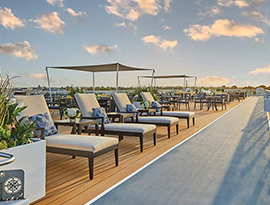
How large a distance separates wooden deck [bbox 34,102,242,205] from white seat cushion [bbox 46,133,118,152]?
1.01ft

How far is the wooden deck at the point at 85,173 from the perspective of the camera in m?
2.31

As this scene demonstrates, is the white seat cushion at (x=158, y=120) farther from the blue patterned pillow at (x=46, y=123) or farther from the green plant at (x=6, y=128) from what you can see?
the green plant at (x=6, y=128)

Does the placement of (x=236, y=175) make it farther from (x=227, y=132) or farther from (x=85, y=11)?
(x=85, y=11)

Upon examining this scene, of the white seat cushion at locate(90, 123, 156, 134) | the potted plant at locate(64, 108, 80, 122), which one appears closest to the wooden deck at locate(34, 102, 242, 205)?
the white seat cushion at locate(90, 123, 156, 134)

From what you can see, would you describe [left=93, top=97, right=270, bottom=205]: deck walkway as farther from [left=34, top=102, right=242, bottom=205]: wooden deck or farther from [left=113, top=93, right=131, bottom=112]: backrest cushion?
[left=113, top=93, right=131, bottom=112]: backrest cushion

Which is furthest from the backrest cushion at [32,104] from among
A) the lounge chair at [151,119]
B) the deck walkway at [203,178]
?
the lounge chair at [151,119]

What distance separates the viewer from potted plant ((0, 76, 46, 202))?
6.43ft

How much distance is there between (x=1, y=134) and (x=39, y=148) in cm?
31

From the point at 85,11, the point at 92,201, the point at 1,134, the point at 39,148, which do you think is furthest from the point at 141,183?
the point at 85,11

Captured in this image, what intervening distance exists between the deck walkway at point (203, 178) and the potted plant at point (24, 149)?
0.52 meters

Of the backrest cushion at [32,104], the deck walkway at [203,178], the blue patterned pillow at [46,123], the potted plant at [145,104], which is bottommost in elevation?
the deck walkway at [203,178]

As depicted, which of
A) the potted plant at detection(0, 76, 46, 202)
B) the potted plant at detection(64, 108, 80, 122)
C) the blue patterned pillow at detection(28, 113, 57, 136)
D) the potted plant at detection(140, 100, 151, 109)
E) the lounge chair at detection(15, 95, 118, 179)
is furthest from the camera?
the potted plant at detection(140, 100, 151, 109)

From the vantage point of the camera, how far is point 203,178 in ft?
8.94

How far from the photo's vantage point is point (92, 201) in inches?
85.4
